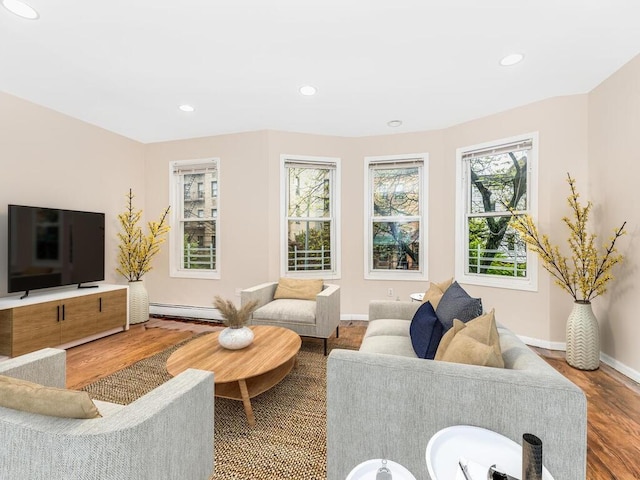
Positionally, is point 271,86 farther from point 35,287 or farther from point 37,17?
point 35,287

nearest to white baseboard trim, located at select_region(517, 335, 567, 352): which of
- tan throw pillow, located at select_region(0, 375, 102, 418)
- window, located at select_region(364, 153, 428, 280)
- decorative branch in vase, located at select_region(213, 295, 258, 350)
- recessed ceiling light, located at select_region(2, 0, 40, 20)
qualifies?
window, located at select_region(364, 153, 428, 280)

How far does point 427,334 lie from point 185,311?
12.4 ft

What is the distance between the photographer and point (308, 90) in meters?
3.06

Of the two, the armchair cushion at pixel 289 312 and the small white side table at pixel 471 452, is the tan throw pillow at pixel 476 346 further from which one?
the armchair cushion at pixel 289 312

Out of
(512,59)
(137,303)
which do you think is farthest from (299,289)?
(512,59)

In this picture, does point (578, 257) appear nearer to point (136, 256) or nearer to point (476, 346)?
point (476, 346)

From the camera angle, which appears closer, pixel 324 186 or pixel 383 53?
pixel 383 53

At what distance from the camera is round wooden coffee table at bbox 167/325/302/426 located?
1.90 m

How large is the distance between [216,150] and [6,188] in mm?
2267

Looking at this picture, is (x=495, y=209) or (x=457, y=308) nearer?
(x=457, y=308)

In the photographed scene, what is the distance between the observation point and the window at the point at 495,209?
11.1ft

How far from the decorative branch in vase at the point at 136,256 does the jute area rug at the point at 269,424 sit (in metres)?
1.51

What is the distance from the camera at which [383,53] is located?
2.46m

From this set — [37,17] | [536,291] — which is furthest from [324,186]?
[37,17]
